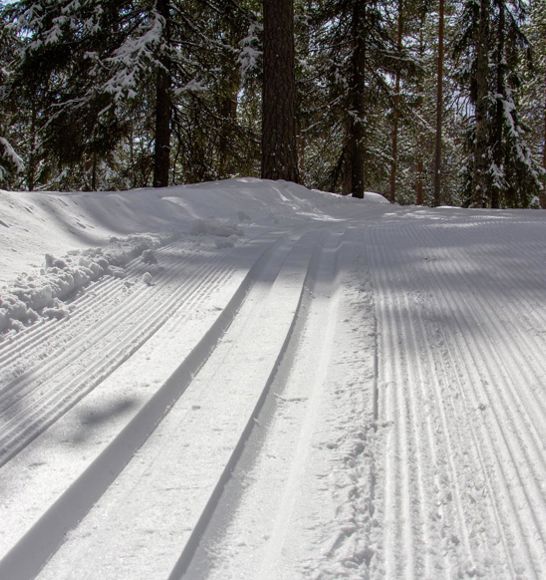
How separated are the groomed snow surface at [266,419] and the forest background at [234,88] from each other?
278 inches

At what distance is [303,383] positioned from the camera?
2023 millimetres

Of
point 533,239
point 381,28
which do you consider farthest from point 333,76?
point 533,239

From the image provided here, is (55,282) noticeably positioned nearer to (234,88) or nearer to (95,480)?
(95,480)

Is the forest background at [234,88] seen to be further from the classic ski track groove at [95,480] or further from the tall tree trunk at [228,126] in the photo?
the classic ski track groove at [95,480]

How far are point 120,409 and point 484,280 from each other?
7.70 feet

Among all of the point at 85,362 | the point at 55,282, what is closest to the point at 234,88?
the point at 55,282

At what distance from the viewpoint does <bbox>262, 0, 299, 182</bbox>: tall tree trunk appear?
369 inches

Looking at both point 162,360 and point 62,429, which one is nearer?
point 62,429

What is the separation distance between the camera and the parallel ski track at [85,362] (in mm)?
1662

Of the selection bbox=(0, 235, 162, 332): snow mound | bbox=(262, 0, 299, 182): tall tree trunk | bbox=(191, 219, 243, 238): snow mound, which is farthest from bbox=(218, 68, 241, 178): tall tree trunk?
bbox=(0, 235, 162, 332): snow mound

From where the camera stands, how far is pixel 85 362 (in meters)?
2.08

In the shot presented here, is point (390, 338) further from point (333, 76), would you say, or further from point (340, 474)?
point (333, 76)

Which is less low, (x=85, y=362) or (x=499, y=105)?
(x=499, y=105)

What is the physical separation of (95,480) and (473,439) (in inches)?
43.2
